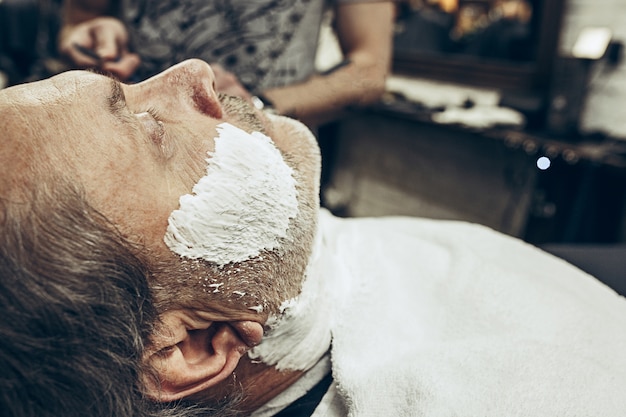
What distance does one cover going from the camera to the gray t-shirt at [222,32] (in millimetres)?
1387

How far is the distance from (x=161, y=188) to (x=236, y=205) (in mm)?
110

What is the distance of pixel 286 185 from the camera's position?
2.72 feet

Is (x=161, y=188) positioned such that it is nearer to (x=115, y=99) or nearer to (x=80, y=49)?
(x=115, y=99)

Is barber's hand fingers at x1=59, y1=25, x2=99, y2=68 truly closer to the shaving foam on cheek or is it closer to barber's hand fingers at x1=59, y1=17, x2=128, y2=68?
barber's hand fingers at x1=59, y1=17, x2=128, y2=68

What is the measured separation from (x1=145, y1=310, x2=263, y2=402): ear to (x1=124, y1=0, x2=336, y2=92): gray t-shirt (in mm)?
837

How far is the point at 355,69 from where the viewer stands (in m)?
1.53

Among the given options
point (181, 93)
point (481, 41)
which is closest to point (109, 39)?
point (181, 93)

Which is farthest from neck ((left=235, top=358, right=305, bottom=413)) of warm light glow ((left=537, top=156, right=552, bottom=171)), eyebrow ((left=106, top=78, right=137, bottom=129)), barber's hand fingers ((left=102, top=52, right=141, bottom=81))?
warm light glow ((left=537, top=156, right=552, bottom=171))

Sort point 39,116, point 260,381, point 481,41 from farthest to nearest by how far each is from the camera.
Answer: point 481,41, point 260,381, point 39,116

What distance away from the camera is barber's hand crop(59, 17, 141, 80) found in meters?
1.22

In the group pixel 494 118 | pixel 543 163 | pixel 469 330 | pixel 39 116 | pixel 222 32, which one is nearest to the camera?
pixel 39 116

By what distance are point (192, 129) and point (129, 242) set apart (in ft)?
0.73

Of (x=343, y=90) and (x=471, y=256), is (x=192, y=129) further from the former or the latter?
(x=343, y=90)

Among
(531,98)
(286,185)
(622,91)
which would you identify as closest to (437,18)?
(531,98)
